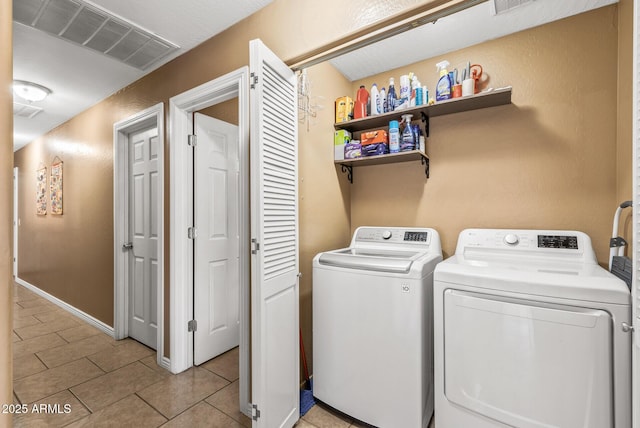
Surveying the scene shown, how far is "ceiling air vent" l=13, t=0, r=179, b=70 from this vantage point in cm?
169

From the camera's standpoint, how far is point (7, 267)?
62cm

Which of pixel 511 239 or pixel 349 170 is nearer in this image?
pixel 511 239

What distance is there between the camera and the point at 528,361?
4.00 feet

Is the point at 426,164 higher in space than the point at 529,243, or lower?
higher

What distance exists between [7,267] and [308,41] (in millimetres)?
1546

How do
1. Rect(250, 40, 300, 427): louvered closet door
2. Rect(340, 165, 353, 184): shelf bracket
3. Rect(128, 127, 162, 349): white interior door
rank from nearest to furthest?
Rect(250, 40, 300, 427): louvered closet door → Rect(340, 165, 353, 184): shelf bracket → Rect(128, 127, 162, 349): white interior door

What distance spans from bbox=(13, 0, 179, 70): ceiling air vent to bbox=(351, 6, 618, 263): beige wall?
1922mm

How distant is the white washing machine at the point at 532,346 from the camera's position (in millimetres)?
1100

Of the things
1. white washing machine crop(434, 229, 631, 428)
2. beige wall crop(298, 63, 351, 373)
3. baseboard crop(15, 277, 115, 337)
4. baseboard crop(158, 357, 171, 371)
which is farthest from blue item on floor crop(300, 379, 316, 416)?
baseboard crop(15, 277, 115, 337)

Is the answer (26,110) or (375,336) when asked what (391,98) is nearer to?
(375,336)

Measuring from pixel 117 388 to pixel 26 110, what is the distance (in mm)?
3392

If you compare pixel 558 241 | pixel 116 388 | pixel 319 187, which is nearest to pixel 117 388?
pixel 116 388

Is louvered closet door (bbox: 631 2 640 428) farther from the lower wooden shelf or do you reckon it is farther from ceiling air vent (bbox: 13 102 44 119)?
ceiling air vent (bbox: 13 102 44 119)

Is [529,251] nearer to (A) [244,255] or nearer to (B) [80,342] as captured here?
(A) [244,255]
